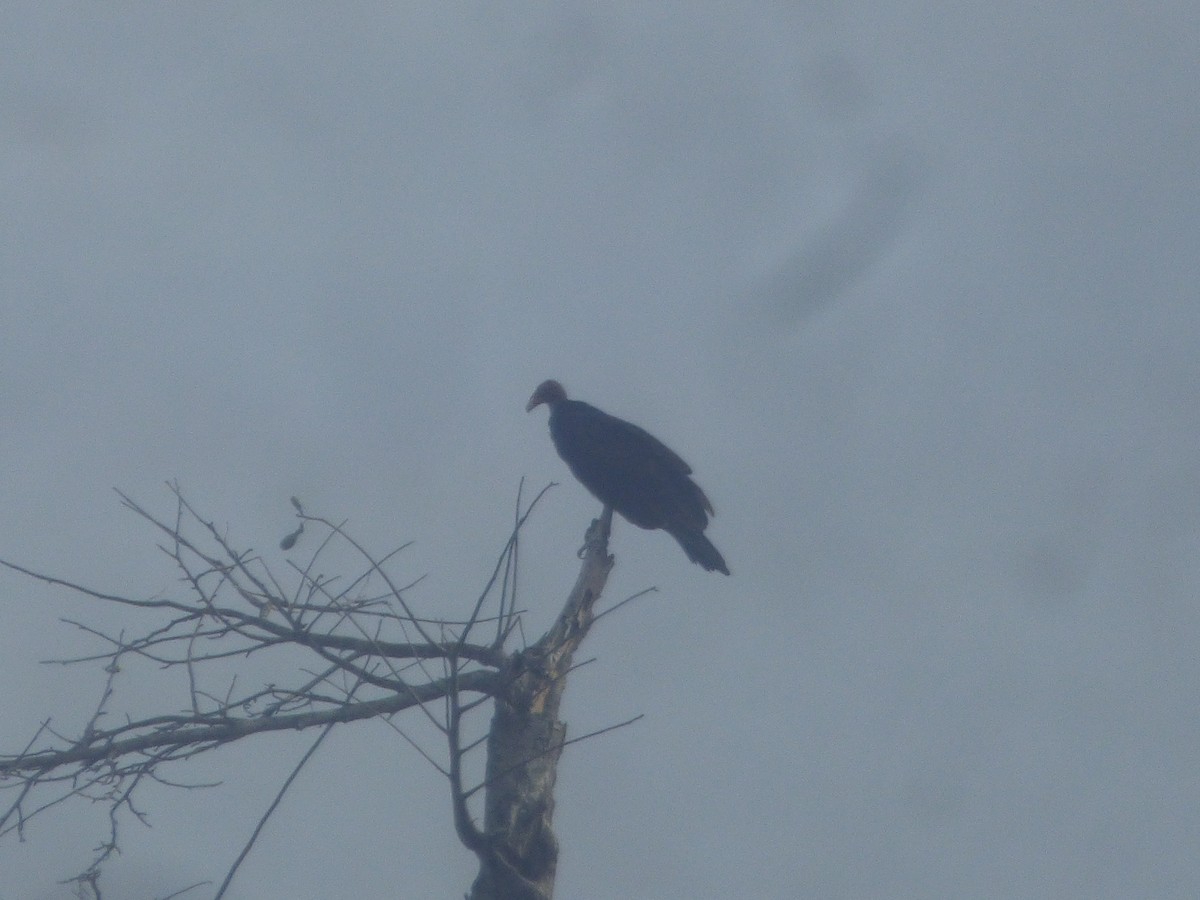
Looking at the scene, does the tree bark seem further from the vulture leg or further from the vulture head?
the vulture head

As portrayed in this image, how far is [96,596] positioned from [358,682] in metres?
0.77

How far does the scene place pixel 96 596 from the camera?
342cm

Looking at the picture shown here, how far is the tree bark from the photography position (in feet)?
11.6

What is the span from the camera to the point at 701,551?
5.66 metres

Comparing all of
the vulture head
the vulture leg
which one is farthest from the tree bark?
the vulture head

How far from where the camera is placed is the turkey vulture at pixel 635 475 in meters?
5.73

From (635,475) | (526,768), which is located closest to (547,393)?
(635,475)

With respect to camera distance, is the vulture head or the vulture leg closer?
the vulture leg

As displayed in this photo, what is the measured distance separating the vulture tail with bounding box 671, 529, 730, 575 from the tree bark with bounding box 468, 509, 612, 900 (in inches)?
48.5

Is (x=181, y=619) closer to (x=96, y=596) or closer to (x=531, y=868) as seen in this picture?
(x=96, y=596)

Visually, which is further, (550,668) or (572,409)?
(572,409)

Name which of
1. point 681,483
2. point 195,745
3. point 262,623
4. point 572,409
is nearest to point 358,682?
point 262,623

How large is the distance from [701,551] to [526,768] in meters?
2.00

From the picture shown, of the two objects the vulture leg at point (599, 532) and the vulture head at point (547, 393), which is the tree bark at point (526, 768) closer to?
the vulture leg at point (599, 532)
